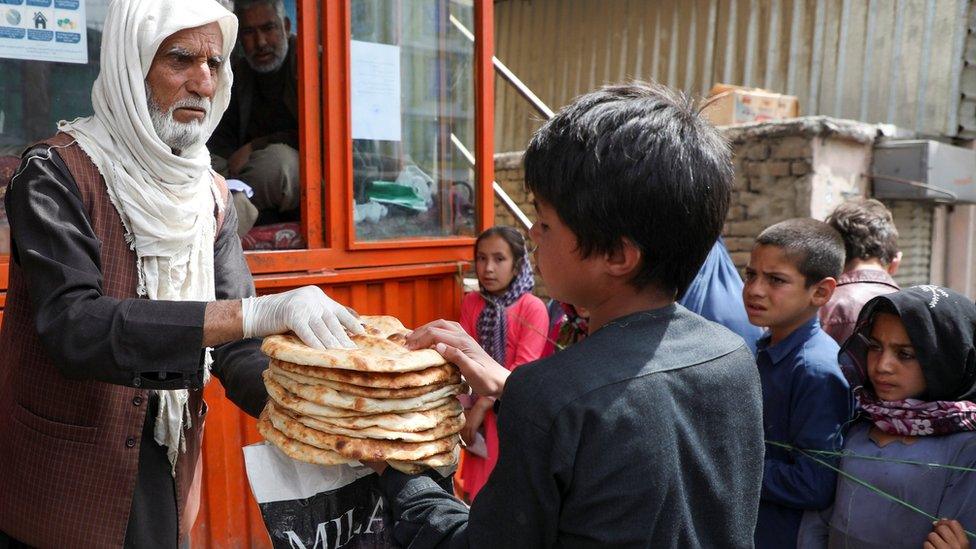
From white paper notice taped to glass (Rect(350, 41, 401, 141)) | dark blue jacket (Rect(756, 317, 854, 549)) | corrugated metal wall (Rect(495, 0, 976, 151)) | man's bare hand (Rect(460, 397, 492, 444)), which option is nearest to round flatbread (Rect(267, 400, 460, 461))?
dark blue jacket (Rect(756, 317, 854, 549))

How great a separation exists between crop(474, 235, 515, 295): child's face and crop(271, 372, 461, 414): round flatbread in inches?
102

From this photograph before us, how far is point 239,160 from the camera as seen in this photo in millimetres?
4098

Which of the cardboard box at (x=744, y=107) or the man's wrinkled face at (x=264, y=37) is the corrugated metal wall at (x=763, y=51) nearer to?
the cardboard box at (x=744, y=107)

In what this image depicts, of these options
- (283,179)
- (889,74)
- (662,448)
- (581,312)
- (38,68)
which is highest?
(889,74)

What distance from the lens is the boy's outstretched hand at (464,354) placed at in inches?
65.2

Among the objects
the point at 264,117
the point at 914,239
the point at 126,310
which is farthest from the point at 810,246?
the point at 914,239

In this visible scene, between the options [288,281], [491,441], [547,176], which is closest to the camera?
[547,176]

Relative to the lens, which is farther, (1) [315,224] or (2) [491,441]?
(2) [491,441]

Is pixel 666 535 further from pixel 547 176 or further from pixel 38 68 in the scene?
pixel 38 68

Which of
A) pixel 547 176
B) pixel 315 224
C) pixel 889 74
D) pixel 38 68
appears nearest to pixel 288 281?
pixel 315 224

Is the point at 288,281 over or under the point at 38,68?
under

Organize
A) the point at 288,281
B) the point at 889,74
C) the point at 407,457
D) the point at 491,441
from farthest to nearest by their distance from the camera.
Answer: the point at 889,74 < the point at 491,441 < the point at 288,281 < the point at 407,457

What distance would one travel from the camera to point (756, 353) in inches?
115

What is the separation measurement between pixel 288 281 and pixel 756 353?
6.76 feet
